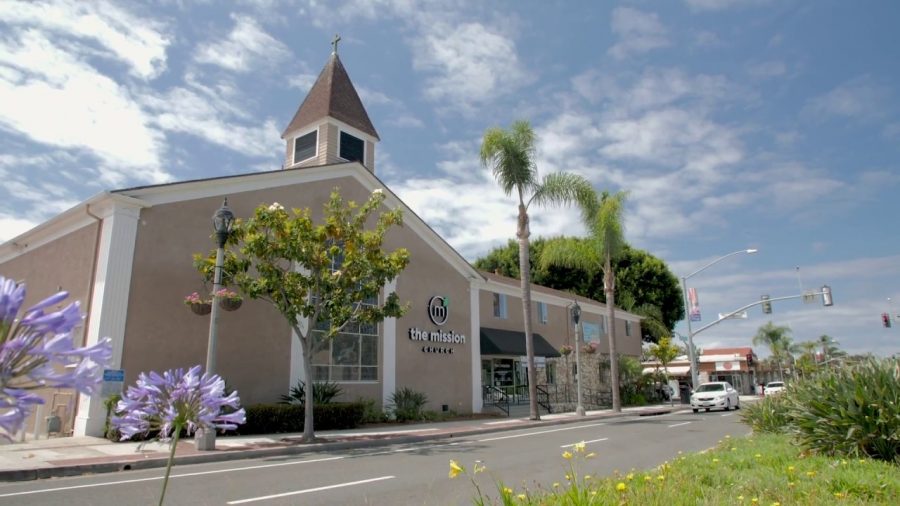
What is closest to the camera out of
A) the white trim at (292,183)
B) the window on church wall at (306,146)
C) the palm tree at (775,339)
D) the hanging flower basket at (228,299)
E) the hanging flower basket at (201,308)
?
the hanging flower basket at (228,299)

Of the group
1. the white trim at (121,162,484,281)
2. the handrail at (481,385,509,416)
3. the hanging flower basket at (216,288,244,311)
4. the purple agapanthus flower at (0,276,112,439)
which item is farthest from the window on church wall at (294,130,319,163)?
the purple agapanthus flower at (0,276,112,439)

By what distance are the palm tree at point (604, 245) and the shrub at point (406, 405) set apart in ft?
37.6

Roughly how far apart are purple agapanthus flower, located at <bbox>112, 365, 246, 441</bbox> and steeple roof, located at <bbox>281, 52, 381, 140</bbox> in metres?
22.9

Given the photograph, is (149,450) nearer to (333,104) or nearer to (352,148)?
(352,148)

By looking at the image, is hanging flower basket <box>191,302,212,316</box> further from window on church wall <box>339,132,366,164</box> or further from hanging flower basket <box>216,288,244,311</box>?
window on church wall <box>339,132,366,164</box>

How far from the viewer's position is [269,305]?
18.8 m

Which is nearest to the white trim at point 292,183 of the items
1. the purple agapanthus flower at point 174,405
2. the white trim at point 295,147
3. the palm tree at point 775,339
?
the white trim at point 295,147

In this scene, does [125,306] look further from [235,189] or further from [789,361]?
[789,361]

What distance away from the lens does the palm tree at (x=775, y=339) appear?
76.6 meters

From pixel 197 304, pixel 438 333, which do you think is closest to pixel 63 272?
pixel 197 304

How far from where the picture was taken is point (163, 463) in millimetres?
11273

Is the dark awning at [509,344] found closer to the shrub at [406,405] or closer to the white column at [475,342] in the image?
the white column at [475,342]

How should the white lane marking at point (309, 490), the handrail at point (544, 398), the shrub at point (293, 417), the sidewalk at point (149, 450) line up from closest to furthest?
1. the white lane marking at point (309, 490)
2. the sidewalk at point (149, 450)
3. the shrub at point (293, 417)
4. the handrail at point (544, 398)

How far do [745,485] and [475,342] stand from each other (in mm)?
21041
